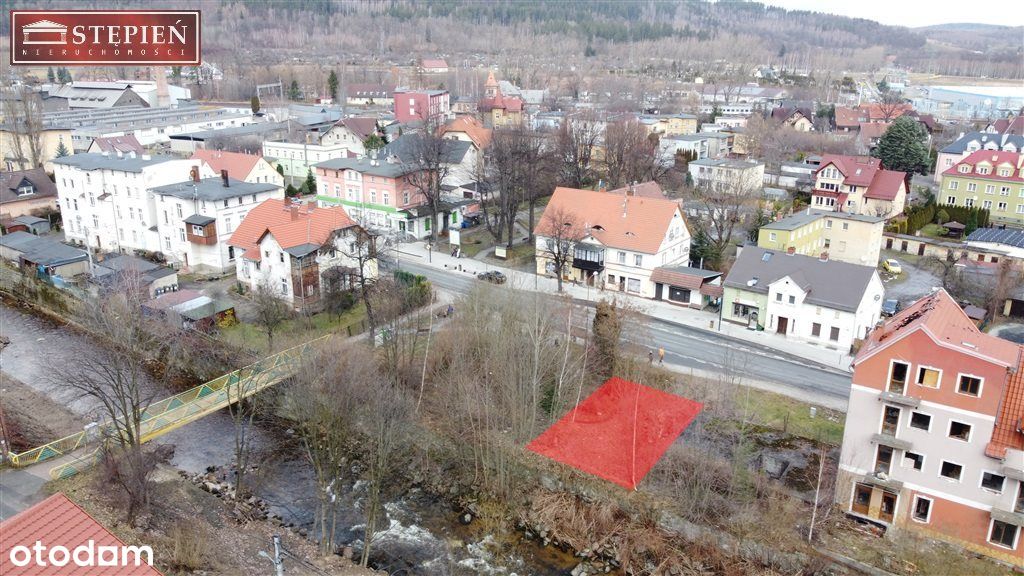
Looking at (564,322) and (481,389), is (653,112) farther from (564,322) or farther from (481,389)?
(481,389)

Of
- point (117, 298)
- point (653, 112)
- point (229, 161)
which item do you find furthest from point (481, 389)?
point (653, 112)

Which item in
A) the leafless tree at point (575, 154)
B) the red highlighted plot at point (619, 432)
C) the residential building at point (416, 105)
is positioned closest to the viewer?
the red highlighted plot at point (619, 432)

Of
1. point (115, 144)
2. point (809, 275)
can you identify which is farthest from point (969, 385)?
point (115, 144)

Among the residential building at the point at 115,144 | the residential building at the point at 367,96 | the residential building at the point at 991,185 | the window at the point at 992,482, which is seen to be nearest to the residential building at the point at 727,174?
the residential building at the point at 991,185

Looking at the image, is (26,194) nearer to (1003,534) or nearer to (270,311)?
(270,311)

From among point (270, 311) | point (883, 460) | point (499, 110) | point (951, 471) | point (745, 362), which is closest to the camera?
point (951, 471)

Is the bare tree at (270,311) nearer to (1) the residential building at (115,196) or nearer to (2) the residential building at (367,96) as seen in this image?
(1) the residential building at (115,196)
